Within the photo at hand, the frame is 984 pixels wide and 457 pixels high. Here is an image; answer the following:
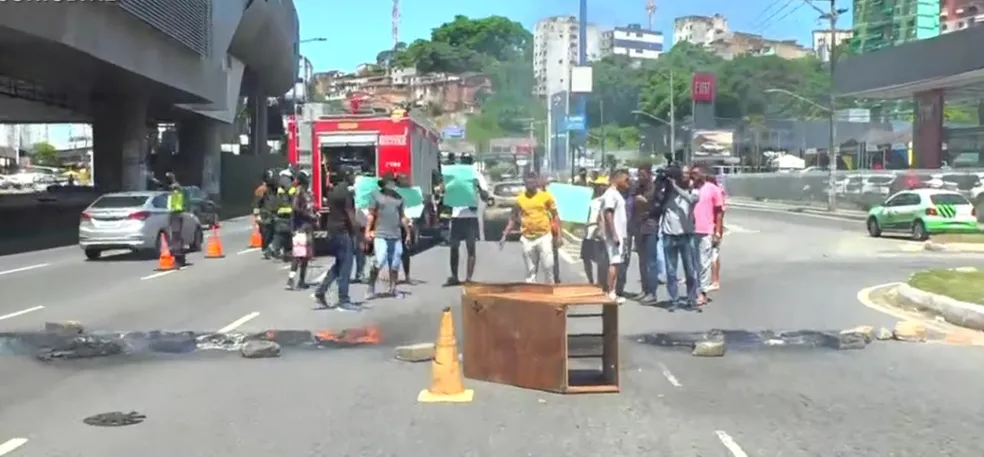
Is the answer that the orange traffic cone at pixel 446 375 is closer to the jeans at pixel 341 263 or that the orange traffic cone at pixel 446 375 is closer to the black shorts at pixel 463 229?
the jeans at pixel 341 263

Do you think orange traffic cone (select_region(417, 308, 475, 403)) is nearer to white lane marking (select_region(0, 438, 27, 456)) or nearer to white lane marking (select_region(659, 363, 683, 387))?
white lane marking (select_region(659, 363, 683, 387))

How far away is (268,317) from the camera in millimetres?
14805

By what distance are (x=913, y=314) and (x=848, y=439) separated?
25.7 ft

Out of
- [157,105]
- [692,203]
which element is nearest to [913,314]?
[692,203]

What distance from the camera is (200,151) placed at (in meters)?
77.3

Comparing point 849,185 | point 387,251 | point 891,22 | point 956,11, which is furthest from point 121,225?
point 956,11

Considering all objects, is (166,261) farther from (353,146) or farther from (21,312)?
(21,312)

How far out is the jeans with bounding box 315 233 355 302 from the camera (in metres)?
15.4

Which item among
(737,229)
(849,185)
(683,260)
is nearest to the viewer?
(683,260)

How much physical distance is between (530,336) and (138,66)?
3280 centimetres

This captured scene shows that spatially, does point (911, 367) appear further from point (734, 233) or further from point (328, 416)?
point (734, 233)

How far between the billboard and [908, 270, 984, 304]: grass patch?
279 ft

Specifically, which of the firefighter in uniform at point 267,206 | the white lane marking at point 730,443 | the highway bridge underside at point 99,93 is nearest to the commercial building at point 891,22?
the highway bridge underside at point 99,93

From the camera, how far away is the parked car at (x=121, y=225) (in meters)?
25.7
